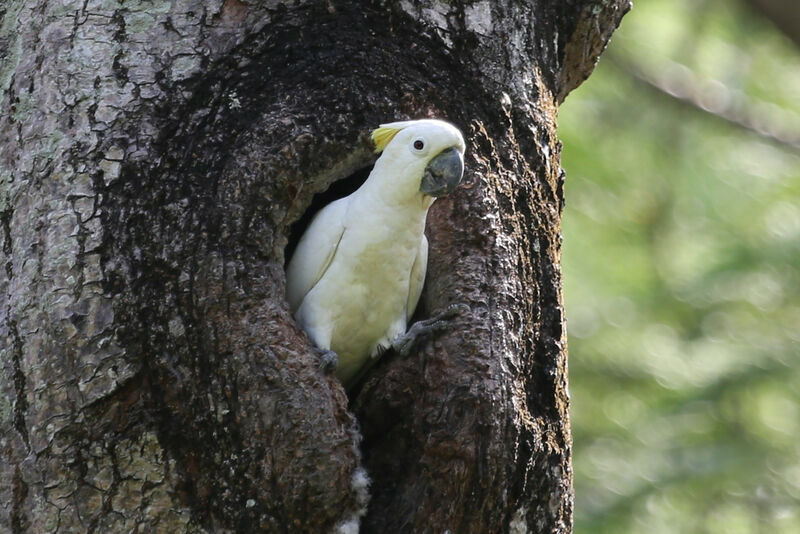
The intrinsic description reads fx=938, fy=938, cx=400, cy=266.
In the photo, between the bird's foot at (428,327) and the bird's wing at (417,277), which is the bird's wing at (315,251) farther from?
the bird's foot at (428,327)

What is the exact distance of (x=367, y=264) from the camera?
3.04 m

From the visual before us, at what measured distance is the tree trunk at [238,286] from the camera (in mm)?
2430

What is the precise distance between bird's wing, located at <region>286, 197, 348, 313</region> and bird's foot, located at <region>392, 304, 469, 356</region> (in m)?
0.39

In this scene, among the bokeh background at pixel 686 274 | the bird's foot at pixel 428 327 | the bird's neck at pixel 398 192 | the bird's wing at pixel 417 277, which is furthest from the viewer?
the bokeh background at pixel 686 274

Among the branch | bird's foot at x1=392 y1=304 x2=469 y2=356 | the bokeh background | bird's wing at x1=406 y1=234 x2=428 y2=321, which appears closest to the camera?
bird's foot at x1=392 y1=304 x2=469 y2=356

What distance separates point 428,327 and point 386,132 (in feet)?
1.95

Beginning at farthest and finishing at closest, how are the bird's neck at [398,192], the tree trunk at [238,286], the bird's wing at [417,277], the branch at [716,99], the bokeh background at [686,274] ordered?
1. the branch at [716,99]
2. the bokeh background at [686,274]
3. the bird's wing at [417,277]
4. the bird's neck at [398,192]
5. the tree trunk at [238,286]

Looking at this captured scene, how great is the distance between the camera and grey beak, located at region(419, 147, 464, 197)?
275cm

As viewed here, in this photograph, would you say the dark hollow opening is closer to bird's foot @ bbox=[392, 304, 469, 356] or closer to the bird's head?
the bird's head

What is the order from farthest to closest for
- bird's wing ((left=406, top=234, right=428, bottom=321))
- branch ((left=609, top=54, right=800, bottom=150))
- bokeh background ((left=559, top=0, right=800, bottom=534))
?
branch ((left=609, top=54, right=800, bottom=150)) < bokeh background ((left=559, top=0, right=800, bottom=534)) < bird's wing ((left=406, top=234, right=428, bottom=321))

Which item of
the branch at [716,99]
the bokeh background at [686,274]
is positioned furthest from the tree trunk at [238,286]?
the branch at [716,99]

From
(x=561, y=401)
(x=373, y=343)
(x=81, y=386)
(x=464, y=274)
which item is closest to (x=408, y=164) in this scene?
(x=464, y=274)

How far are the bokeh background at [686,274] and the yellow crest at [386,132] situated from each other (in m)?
3.55

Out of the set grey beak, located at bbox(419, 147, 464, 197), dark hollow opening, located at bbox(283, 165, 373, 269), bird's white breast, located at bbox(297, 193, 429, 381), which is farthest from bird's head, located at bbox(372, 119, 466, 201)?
dark hollow opening, located at bbox(283, 165, 373, 269)
